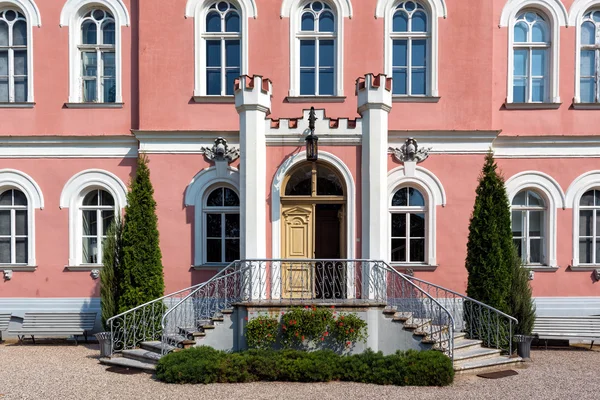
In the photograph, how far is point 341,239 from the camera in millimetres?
10164

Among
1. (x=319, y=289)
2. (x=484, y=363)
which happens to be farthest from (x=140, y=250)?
(x=484, y=363)

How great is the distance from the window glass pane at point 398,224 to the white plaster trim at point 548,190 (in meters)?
2.46

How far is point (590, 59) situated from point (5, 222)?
46.4 feet

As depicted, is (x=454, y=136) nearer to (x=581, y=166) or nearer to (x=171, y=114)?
(x=581, y=166)

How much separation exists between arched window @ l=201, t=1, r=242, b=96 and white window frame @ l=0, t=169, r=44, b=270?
15.0 feet

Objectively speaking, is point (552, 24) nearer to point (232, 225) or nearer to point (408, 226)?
point (408, 226)

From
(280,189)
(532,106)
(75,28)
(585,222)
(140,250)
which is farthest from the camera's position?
(75,28)

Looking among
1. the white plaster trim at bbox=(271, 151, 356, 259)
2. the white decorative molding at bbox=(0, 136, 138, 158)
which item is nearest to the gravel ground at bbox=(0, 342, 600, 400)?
the white plaster trim at bbox=(271, 151, 356, 259)

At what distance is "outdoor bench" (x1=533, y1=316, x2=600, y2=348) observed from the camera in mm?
10250

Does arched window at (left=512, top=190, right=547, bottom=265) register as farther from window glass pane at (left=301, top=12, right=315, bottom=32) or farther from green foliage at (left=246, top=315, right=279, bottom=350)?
green foliage at (left=246, top=315, right=279, bottom=350)

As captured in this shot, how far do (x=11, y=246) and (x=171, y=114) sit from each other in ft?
15.9

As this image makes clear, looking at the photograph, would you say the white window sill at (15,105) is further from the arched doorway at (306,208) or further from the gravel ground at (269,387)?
the arched doorway at (306,208)

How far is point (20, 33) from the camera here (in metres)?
11.7

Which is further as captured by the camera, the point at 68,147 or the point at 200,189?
the point at 68,147
